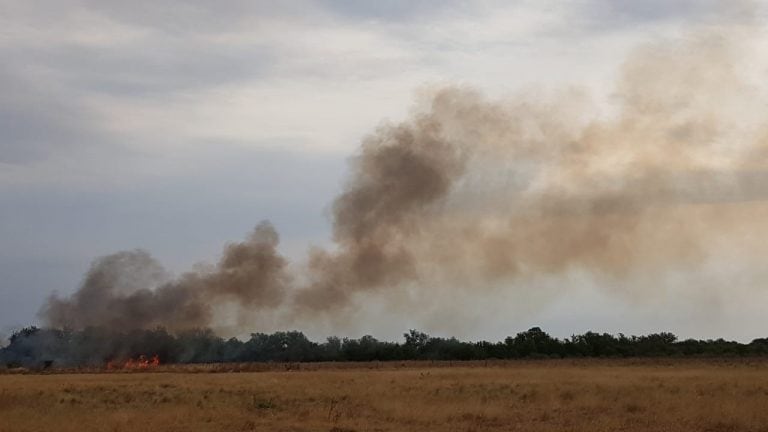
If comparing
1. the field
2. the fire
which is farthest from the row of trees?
the field

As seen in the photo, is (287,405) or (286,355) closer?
(287,405)

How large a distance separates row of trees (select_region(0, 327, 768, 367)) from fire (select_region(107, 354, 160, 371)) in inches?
54.9

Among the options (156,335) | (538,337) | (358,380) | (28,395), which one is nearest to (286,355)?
(156,335)

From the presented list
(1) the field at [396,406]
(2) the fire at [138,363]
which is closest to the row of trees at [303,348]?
(2) the fire at [138,363]

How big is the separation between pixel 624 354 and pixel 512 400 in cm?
9011

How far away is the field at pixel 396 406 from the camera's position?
3044 cm

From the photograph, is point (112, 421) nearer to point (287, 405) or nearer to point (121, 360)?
point (287, 405)

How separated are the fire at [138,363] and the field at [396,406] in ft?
102

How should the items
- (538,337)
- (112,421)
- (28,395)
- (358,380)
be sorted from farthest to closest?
(538,337) → (358,380) → (28,395) → (112,421)

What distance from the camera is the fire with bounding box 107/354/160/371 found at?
87.9 meters

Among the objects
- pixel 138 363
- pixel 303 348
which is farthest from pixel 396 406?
pixel 303 348

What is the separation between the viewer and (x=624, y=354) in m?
126

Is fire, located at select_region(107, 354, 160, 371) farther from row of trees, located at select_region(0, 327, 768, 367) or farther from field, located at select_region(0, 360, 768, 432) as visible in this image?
field, located at select_region(0, 360, 768, 432)

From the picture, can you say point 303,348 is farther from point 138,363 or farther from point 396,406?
point 396,406
